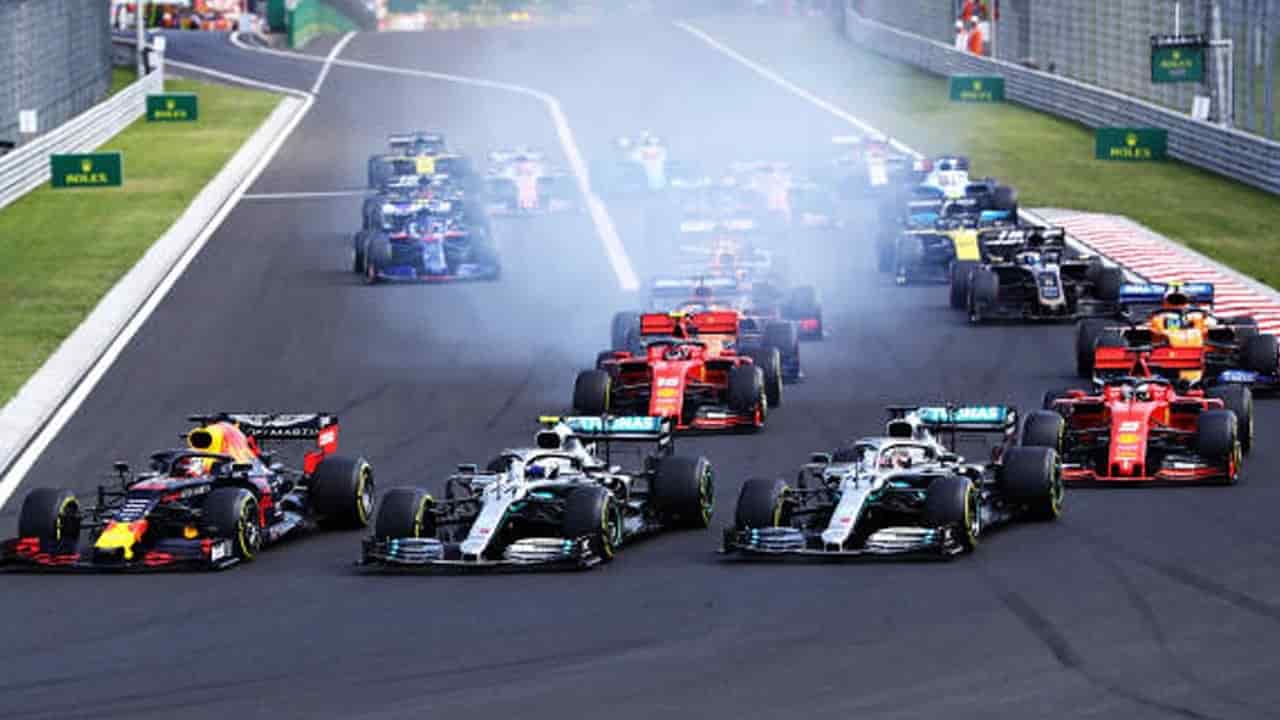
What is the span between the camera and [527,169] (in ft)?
208

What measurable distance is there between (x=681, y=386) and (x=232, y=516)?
32.3ft

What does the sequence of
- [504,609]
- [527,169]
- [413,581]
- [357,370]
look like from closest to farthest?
[504,609] < [413,581] < [357,370] < [527,169]

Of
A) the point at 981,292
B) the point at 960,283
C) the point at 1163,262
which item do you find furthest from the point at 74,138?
the point at 981,292

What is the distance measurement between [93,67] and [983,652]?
7279cm

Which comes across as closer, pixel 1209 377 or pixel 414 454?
pixel 414 454

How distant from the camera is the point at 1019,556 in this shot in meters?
25.8

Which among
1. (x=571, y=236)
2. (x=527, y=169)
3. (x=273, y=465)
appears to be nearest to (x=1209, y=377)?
(x=273, y=465)

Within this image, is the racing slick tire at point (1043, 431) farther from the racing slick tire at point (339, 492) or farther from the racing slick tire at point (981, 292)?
the racing slick tire at point (981, 292)

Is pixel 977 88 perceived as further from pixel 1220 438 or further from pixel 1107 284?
pixel 1220 438

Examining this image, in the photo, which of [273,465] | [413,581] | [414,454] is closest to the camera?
[413,581]

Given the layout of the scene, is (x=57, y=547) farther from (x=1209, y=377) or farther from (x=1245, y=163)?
(x=1245, y=163)

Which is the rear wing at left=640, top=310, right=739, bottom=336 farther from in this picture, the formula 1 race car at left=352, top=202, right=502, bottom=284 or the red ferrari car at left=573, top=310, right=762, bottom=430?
the formula 1 race car at left=352, top=202, right=502, bottom=284

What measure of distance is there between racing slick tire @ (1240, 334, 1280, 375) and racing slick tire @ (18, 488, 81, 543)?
16759 mm

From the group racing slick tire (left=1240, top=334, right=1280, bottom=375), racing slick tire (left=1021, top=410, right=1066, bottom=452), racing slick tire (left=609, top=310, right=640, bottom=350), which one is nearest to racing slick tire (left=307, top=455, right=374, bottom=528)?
racing slick tire (left=1021, top=410, right=1066, bottom=452)
